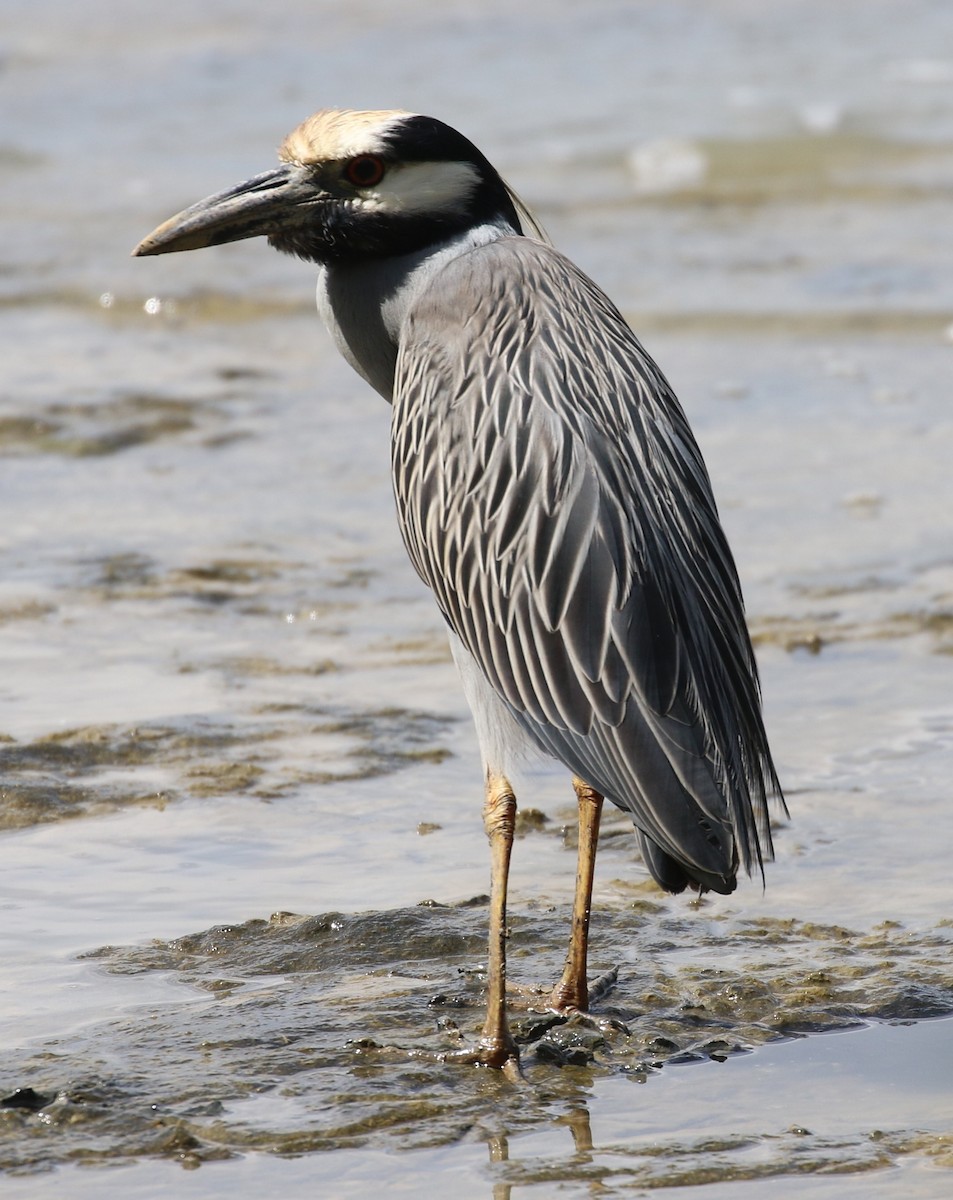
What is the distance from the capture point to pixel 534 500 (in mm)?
4145

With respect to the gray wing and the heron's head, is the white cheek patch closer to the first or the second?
the heron's head

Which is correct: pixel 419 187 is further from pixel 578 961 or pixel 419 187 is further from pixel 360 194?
pixel 578 961

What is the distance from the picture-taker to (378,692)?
6152 mm

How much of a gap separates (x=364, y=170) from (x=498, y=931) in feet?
6.24

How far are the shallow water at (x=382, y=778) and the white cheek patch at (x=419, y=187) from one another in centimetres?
171

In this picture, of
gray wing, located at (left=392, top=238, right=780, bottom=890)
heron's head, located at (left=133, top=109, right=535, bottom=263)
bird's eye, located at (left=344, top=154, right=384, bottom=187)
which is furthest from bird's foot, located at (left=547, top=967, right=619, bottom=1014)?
bird's eye, located at (left=344, top=154, right=384, bottom=187)

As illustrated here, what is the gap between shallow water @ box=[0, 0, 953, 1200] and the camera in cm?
369

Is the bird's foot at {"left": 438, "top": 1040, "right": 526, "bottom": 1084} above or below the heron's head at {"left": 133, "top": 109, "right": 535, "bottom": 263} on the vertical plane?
below

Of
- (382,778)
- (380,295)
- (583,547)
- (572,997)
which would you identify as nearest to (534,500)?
(583,547)

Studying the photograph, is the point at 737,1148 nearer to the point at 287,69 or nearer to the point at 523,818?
the point at 523,818

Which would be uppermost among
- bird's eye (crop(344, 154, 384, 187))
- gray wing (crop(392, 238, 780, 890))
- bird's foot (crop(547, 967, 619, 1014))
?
bird's eye (crop(344, 154, 384, 187))

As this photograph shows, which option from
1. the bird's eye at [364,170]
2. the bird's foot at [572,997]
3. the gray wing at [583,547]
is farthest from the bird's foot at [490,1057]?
the bird's eye at [364,170]

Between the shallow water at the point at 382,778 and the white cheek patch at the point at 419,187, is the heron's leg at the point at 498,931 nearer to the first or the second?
the shallow water at the point at 382,778

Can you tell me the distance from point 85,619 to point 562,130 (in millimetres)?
11372
